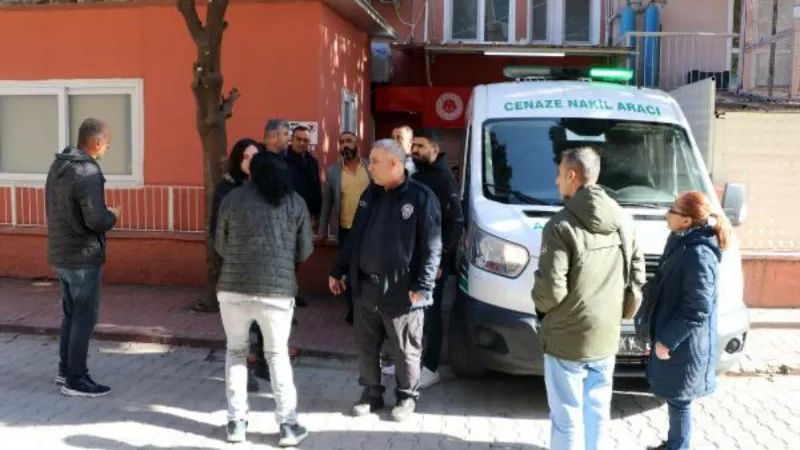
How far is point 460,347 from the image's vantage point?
600 centimetres

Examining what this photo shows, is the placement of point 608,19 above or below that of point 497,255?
above

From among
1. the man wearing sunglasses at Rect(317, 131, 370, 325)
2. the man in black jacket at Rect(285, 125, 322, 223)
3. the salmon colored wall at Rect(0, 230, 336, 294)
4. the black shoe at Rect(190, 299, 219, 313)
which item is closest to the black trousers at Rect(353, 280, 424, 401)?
the man wearing sunglasses at Rect(317, 131, 370, 325)

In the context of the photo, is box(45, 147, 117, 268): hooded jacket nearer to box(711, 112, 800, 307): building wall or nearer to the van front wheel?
the van front wheel

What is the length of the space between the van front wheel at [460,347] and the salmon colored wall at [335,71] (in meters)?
4.32

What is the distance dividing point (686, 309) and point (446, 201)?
2230 mm

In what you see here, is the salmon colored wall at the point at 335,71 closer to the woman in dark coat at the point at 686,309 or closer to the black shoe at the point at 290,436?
the black shoe at the point at 290,436

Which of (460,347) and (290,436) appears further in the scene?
(460,347)

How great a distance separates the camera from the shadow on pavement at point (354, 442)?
5.07 metres

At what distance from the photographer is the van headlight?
219 inches

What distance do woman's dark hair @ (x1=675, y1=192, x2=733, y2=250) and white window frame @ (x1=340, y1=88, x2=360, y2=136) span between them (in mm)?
7138

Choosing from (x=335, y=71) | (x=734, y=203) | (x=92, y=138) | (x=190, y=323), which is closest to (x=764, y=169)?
(x=734, y=203)

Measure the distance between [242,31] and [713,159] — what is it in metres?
5.78

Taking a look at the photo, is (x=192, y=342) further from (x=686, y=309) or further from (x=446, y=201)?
(x=686, y=309)

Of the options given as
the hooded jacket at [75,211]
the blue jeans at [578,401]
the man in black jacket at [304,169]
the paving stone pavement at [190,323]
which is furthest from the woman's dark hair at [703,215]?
the man in black jacket at [304,169]
